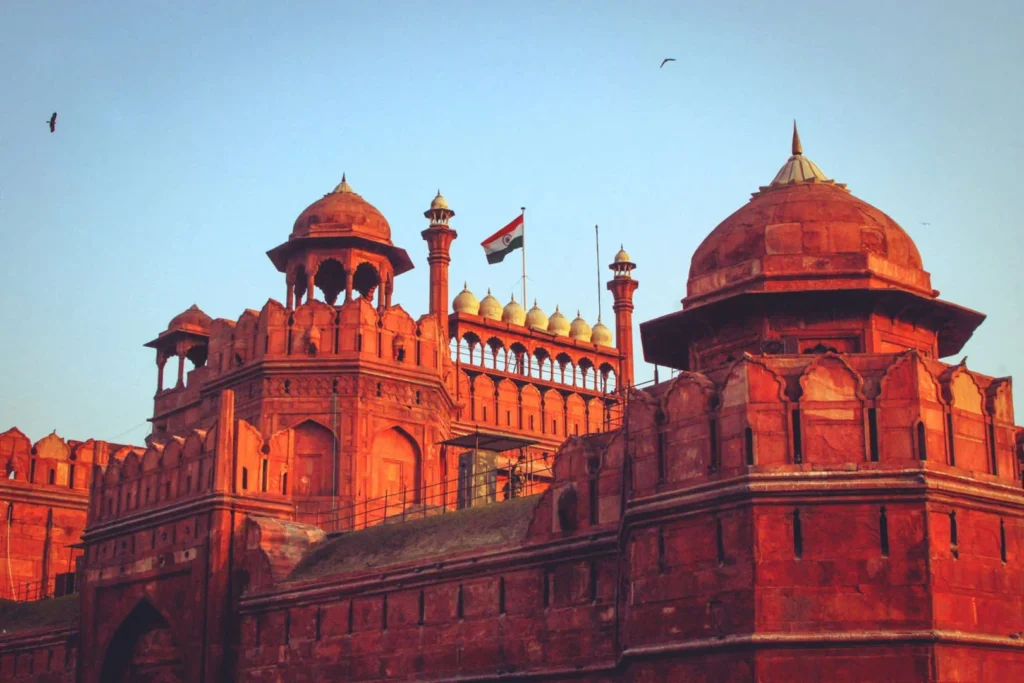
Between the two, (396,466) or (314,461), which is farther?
(396,466)

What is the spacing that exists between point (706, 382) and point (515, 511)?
6252 millimetres

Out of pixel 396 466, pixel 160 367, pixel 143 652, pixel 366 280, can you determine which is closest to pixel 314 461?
pixel 396 466

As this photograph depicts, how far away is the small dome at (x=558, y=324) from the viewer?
154ft

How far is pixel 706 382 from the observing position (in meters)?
21.3

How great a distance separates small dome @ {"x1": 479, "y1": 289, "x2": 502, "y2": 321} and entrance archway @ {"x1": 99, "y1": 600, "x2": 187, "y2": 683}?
51.2 feet

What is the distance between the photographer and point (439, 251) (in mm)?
40906

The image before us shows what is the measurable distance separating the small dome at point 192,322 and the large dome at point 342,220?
486 cm

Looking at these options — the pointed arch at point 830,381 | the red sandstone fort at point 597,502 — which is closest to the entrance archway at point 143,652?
the red sandstone fort at point 597,502

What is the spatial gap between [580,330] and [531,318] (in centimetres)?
173

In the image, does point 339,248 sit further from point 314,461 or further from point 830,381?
point 830,381

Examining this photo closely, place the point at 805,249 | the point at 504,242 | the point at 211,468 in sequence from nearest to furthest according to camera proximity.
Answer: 1. the point at 805,249
2. the point at 211,468
3. the point at 504,242

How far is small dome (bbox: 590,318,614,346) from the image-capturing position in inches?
1865

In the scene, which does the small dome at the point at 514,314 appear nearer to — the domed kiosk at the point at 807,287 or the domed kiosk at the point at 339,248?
the domed kiosk at the point at 339,248

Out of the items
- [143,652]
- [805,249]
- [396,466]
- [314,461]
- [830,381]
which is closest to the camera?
[830,381]
